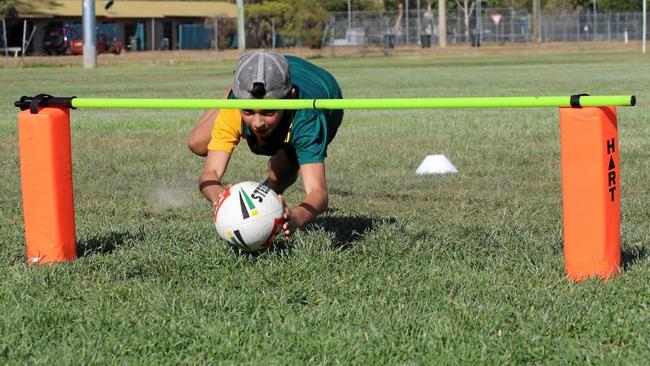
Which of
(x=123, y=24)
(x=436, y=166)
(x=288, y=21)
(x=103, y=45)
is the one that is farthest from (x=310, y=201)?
(x=123, y=24)

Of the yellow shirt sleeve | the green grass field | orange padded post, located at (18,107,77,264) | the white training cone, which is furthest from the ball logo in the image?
the white training cone

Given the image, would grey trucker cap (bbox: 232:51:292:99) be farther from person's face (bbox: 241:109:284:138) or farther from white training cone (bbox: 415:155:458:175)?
white training cone (bbox: 415:155:458:175)

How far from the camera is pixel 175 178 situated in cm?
1100

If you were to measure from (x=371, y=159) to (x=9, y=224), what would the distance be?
5281 millimetres

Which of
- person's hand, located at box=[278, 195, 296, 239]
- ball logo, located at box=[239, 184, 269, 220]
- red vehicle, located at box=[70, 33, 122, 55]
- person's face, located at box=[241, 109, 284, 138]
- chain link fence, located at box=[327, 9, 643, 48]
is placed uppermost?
chain link fence, located at box=[327, 9, 643, 48]

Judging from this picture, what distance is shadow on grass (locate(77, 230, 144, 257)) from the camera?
6496mm

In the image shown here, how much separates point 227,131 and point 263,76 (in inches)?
27.1

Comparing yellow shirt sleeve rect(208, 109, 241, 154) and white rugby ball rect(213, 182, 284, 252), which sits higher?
yellow shirt sleeve rect(208, 109, 241, 154)

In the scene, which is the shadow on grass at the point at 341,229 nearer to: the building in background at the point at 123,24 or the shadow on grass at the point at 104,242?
the shadow on grass at the point at 104,242

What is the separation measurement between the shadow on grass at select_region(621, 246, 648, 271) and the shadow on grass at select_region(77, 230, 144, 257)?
9.67 feet

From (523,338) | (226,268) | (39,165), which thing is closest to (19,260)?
(39,165)

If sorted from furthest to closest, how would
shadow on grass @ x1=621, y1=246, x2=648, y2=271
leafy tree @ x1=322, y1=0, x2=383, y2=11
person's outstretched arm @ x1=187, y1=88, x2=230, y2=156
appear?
leafy tree @ x1=322, y1=0, x2=383, y2=11, person's outstretched arm @ x1=187, y1=88, x2=230, y2=156, shadow on grass @ x1=621, y1=246, x2=648, y2=271

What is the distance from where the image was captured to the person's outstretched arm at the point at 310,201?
5887 millimetres

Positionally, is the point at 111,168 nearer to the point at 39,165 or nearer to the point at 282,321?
the point at 39,165
